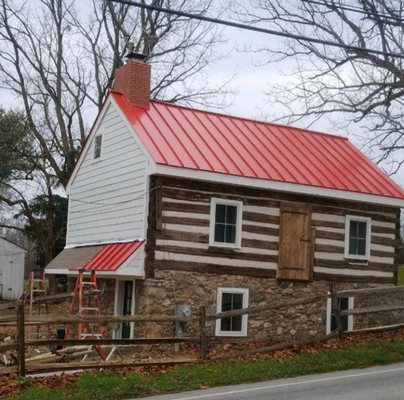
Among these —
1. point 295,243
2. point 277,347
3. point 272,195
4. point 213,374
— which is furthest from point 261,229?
point 213,374

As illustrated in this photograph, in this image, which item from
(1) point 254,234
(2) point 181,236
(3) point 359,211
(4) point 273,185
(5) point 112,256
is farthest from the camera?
(3) point 359,211

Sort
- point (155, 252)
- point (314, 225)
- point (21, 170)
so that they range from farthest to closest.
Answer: point (21, 170), point (314, 225), point (155, 252)

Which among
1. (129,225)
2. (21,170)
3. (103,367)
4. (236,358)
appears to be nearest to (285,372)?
(236,358)

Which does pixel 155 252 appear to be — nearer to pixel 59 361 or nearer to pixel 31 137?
pixel 59 361

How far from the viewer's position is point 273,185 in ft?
70.0

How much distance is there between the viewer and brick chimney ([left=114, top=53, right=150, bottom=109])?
75.3ft

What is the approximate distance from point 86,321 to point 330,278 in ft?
32.4

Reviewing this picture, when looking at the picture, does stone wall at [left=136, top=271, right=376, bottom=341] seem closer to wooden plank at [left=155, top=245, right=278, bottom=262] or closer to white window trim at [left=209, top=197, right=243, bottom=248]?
wooden plank at [left=155, top=245, right=278, bottom=262]

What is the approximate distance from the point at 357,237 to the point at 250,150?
4.39 metres

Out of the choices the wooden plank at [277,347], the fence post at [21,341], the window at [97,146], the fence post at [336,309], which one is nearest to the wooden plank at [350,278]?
the fence post at [336,309]

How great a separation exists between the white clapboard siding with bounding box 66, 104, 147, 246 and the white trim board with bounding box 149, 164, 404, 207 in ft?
3.33

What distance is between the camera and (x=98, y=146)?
79.4 ft

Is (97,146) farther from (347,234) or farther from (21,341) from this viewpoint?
(21,341)

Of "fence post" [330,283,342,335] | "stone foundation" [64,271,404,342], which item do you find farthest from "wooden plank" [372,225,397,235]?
"fence post" [330,283,342,335]
